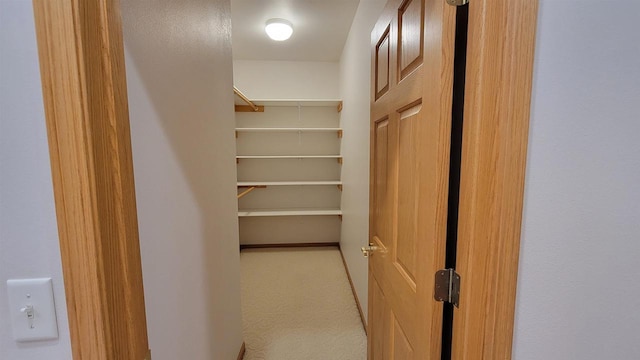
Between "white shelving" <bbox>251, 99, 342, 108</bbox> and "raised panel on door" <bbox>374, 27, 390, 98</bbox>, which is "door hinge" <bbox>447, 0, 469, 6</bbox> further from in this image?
"white shelving" <bbox>251, 99, 342, 108</bbox>

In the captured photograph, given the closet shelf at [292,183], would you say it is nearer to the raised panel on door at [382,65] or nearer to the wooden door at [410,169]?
the wooden door at [410,169]

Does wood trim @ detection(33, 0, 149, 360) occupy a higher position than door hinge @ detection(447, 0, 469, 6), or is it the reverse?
door hinge @ detection(447, 0, 469, 6)

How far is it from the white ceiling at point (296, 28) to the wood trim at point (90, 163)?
7.03ft

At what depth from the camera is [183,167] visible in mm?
1000

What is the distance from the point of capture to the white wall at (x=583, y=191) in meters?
0.58

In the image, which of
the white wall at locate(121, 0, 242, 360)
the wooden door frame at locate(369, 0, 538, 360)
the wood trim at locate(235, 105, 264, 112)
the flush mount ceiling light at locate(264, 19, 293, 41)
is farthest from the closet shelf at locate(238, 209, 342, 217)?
the wooden door frame at locate(369, 0, 538, 360)

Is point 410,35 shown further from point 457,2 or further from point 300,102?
point 300,102

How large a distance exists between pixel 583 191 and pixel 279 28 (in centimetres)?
257

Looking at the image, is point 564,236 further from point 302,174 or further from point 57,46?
point 302,174

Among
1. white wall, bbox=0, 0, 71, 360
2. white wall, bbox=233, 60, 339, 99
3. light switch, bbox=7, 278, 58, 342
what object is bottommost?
light switch, bbox=7, 278, 58, 342

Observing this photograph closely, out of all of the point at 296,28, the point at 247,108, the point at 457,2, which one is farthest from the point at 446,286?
the point at 247,108

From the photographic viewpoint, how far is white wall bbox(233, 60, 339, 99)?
11.8 ft

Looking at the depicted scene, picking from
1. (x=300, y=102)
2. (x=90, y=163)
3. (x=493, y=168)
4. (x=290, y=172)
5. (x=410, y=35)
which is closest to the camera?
(x=90, y=163)

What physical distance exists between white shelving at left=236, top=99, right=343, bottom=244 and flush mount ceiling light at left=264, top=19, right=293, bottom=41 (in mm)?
1079
